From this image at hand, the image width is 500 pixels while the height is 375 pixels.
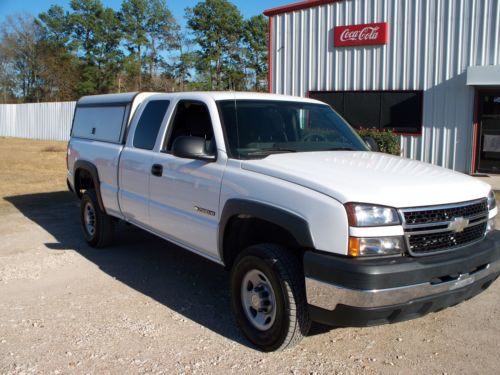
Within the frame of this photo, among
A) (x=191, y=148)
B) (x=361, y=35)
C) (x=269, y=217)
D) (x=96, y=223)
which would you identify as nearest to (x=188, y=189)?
(x=191, y=148)

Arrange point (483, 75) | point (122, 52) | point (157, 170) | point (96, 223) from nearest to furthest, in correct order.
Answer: point (157, 170) < point (96, 223) < point (483, 75) < point (122, 52)

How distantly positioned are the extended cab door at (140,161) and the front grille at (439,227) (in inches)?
109

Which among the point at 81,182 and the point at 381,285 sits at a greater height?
the point at 81,182

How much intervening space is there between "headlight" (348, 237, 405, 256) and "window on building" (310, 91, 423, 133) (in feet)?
37.3

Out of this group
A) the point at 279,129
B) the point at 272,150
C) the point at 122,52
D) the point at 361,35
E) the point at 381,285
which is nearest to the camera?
the point at 381,285

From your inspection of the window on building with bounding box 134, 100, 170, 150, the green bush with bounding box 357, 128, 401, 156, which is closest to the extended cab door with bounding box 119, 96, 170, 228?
the window on building with bounding box 134, 100, 170, 150

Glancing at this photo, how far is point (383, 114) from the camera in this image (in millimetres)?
14586

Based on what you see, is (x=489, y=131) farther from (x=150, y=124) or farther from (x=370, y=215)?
(x=370, y=215)

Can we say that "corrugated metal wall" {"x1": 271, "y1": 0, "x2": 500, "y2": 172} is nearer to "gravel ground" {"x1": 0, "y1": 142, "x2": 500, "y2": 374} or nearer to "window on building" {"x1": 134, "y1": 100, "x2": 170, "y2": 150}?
"gravel ground" {"x1": 0, "y1": 142, "x2": 500, "y2": 374}

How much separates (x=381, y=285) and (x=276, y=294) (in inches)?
30.6

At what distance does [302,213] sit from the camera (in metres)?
3.51

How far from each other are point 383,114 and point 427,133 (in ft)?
4.36

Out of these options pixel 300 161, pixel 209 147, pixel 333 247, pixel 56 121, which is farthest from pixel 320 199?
pixel 56 121

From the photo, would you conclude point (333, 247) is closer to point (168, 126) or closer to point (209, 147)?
point (209, 147)
